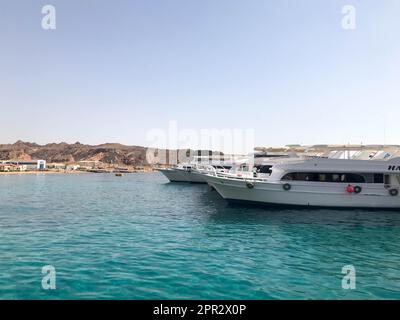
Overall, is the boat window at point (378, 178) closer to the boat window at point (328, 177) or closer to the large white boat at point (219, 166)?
the boat window at point (328, 177)

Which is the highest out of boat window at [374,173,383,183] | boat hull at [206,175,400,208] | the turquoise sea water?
boat window at [374,173,383,183]

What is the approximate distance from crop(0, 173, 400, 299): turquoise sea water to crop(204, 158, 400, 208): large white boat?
3035 mm

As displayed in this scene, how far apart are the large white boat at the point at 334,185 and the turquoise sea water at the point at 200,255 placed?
3035mm

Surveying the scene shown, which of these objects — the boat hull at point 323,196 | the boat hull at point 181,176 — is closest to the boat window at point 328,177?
the boat hull at point 323,196

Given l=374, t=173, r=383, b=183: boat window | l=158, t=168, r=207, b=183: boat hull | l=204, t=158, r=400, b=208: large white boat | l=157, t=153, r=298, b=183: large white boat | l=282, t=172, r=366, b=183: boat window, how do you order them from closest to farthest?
l=204, t=158, r=400, b=208: large white boat → l=374, t=173, r=383, b=183: boat window → l=282, t=172, r=366, b=183: boat window → l=157, t=153, r=298, b=183: large white boat → l=158, t=168, r=207, b=183: boat hull

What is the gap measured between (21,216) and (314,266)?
2186cm

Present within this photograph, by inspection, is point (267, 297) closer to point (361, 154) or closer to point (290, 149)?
point (361, 154)

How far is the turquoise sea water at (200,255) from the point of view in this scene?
972 centimetres

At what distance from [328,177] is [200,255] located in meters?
18.2

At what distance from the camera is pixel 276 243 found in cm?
1566

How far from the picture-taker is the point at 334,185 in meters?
27.1

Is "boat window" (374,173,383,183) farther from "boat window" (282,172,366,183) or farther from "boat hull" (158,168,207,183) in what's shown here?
"boat hull" (158,168,207,183)

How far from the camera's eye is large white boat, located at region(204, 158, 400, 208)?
1057 inches

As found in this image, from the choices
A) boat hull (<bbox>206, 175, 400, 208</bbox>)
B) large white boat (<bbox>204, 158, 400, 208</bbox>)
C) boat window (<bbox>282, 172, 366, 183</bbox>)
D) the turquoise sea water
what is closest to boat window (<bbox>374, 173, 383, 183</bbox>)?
large white boat (<bbox>204, 158, 400, 208</bbox>)
